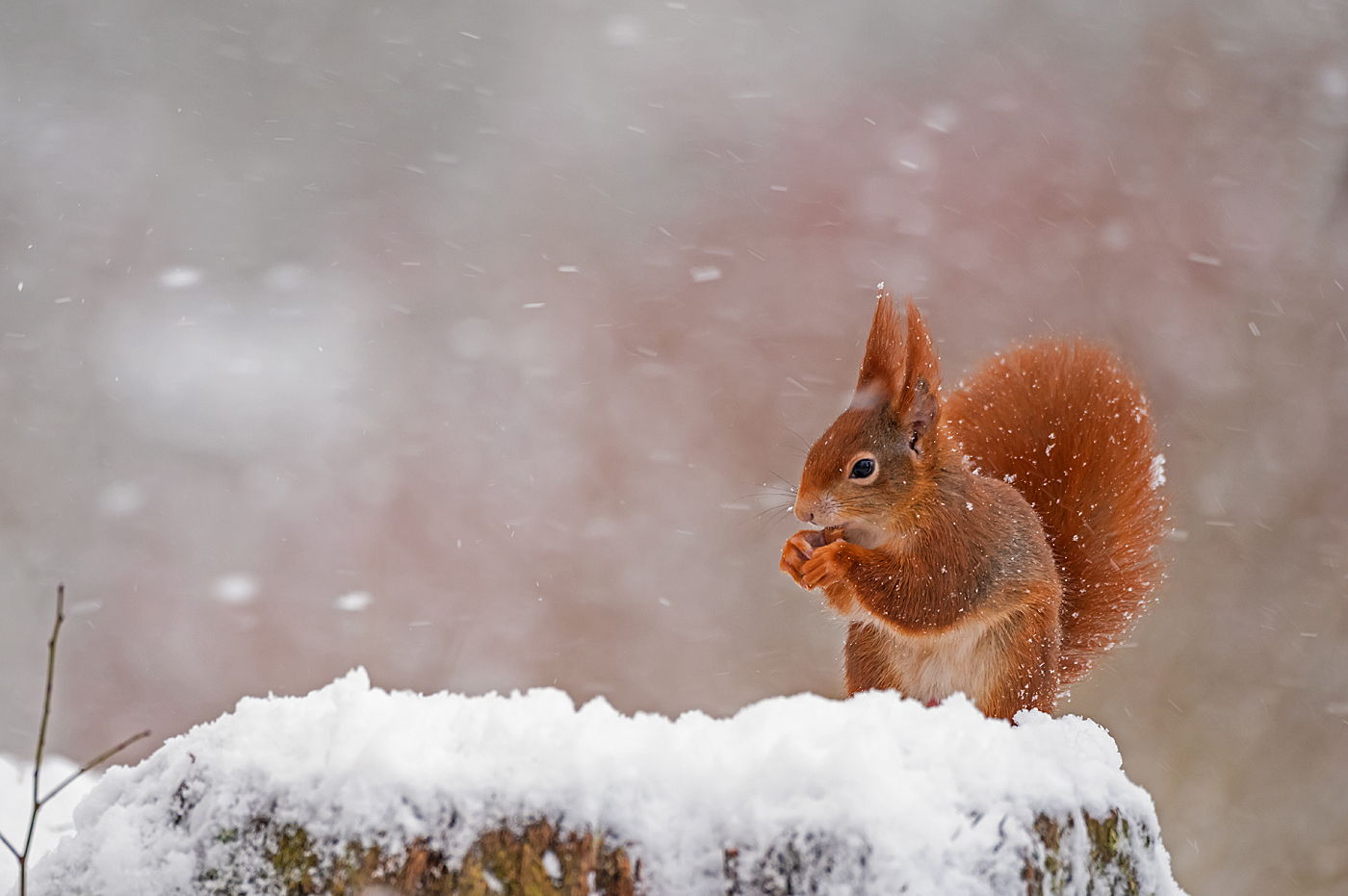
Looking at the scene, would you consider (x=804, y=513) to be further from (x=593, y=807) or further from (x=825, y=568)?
(x=593, y=807)

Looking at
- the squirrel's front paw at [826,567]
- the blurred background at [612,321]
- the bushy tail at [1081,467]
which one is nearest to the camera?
the squirrel's front paw at [826,567]

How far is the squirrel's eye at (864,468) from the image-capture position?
2.50 ft

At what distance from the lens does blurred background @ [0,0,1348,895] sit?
2.09 meters

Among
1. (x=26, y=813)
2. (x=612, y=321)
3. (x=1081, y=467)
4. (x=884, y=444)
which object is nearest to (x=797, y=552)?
(x=884, y=444)

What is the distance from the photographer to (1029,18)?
2.22 meters

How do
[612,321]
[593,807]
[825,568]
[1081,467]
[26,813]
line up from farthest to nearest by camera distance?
[612,321] < [26,813] < [1081,467] < [825,568] < [593,807]

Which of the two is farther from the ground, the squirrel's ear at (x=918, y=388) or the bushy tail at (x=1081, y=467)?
the squirrel's ear at (x=918, y=388)

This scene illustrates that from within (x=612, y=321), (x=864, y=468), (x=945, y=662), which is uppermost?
(x=864, y=468)

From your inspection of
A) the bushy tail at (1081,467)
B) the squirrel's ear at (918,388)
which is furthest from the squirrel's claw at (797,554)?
the bushy tail at (1081,467)

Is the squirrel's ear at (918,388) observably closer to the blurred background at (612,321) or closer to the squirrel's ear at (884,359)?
the squirrel's ear at (884,359)

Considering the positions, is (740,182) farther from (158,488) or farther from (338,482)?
(158,488)

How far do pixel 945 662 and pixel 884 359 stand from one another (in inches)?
10.1

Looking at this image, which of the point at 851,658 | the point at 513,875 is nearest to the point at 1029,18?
the point at 851,658

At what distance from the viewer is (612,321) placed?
7.75 ft
